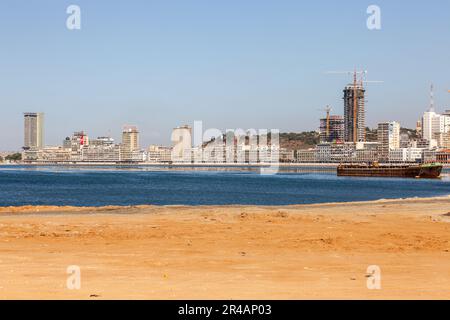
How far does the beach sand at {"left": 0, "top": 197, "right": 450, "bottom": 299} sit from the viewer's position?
12609 mm

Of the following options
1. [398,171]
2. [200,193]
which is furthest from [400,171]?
[200,193]

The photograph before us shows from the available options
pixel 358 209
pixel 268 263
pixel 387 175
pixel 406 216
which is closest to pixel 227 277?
pixel 268 263

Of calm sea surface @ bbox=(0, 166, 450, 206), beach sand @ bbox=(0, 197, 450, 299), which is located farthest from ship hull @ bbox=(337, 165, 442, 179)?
beach sand @ bbox=(0, 197, 450, 299)

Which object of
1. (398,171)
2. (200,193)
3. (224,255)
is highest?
(224,255)

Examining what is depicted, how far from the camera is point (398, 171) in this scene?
161875 millimetres

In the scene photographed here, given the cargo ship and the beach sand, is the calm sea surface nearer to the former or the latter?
the beach sand

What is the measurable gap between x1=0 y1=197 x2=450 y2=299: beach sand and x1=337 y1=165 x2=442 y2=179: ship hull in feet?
427

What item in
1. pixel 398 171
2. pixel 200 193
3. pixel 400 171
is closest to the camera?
pixel 200 193

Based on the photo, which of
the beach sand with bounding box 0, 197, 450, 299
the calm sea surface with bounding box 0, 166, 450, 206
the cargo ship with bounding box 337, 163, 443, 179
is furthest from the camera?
the cargo ship with bounding box 337, 163, 443, 179

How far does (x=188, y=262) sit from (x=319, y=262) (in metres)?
3.40

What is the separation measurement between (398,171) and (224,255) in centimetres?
14995

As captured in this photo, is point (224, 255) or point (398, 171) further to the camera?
point (398, 171)

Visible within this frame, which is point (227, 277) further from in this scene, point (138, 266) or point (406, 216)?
point (406, 216)

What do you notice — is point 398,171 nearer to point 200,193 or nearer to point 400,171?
point 400,171
